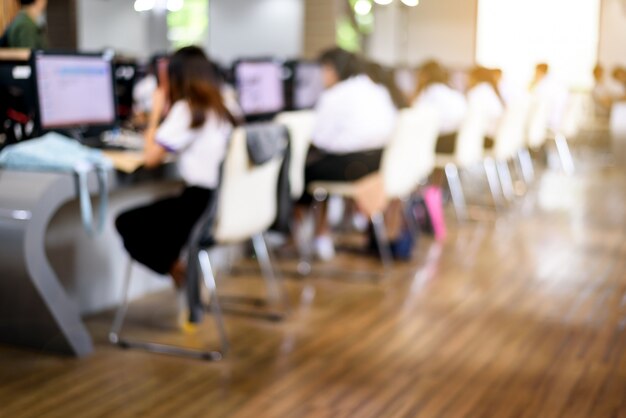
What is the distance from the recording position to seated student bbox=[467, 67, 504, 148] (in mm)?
7457

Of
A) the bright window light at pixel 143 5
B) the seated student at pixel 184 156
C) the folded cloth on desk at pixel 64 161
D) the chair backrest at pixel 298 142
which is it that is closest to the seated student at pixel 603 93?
the bright window light at pixel 143 5

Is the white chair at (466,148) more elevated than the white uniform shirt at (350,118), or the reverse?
the white uniform shirt at (350,118)

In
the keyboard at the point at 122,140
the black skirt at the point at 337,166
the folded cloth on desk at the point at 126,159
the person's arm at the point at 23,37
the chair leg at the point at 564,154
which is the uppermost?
the person's arm at the point at 23,37

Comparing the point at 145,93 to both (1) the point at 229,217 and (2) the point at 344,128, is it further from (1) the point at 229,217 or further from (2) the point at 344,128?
(1) the point at 229,217

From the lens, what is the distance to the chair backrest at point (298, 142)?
4.38 metres

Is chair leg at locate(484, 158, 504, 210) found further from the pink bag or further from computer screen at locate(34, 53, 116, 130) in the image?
computer screen at locate(34, 53, 116, 130)

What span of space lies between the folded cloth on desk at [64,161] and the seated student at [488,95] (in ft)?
14.6

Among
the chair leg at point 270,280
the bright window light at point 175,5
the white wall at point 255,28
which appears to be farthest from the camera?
the bright window light at point 175,5

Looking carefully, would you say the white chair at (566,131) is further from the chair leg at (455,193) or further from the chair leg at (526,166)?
the chair leg at (455,193)

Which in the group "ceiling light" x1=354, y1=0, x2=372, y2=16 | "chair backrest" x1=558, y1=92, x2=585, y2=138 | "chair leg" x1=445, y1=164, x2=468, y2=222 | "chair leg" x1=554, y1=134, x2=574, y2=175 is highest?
"ceiling light" x1=354, y1=0, x2=372, y2=16

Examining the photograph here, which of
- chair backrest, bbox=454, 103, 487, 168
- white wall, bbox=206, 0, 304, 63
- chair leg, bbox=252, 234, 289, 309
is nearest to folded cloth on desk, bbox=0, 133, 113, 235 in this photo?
chair leg, bbox=252, 234, 289, 309

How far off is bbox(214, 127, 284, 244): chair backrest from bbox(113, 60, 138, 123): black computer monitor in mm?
1351

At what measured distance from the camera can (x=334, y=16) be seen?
32.8 feet

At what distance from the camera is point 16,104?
378 cm
